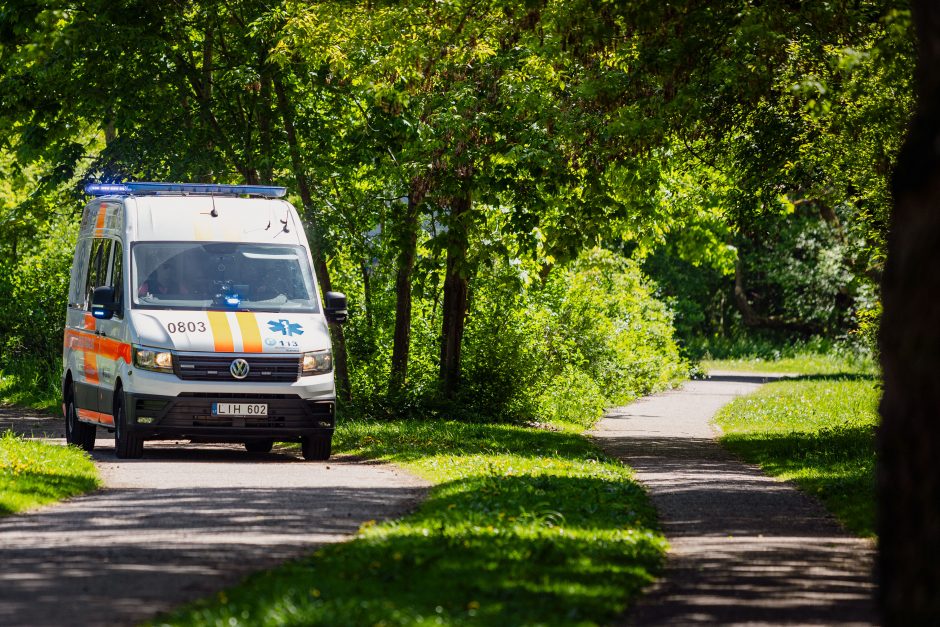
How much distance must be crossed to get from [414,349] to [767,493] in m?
10.4

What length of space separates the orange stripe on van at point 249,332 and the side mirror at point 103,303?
136cm

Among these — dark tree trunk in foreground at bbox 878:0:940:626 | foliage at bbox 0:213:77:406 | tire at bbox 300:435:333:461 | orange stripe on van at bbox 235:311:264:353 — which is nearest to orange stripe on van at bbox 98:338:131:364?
orange stripe on van at bbox 235:311:264:353

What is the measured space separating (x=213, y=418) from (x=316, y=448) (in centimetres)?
147

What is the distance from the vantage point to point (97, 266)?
17.2 metres

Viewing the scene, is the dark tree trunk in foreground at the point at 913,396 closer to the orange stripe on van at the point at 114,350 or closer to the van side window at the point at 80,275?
the orange stripe on van at the point at 114,350

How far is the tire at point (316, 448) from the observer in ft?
53.2

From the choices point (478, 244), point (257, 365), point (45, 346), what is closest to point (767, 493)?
point (257, 365)

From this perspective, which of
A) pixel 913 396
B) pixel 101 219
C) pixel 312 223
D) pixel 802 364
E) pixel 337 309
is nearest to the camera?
pixel 913 396

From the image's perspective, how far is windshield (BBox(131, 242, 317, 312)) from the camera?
1586 cm

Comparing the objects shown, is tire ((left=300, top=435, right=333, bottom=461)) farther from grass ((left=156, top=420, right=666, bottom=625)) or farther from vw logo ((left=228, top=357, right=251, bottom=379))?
grass ((left=156, top=420, right=666, bottom=625))

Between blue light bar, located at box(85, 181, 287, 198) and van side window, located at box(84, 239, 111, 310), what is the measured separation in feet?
1.90

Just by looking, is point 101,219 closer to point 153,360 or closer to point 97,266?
point 97,266

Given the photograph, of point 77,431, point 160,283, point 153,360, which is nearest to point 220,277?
point 160,283

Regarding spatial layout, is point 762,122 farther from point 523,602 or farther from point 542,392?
point 523,602
